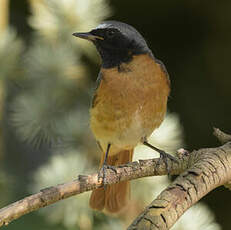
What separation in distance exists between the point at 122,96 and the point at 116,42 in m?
0.37

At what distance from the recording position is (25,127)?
2744mm

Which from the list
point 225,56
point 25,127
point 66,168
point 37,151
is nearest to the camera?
point 66,168

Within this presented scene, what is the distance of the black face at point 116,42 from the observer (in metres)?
2.65

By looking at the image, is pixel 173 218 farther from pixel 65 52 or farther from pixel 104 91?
pixel 65 52

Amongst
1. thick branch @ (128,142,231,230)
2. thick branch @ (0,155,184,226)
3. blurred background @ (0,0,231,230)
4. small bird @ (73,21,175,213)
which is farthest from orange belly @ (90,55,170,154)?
thick branch @ (128,142,231,230)

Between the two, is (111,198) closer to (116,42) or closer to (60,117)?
(60,117)

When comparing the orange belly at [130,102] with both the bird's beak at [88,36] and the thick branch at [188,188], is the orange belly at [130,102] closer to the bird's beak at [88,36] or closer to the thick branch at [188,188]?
the bird's beak at [88,36]

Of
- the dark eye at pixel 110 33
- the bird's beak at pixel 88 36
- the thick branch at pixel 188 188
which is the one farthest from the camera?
the dark eye at pixel 110 33

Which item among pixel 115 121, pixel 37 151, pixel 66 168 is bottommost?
pixel 37 151

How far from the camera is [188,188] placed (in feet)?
4.68

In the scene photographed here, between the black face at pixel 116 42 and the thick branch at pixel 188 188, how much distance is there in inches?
44.7

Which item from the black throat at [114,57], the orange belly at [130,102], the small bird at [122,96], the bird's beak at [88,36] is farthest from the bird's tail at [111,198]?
the bird's beak at [88,36]

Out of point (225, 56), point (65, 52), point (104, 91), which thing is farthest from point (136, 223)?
point (225, 56)

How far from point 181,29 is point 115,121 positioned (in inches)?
53.0
